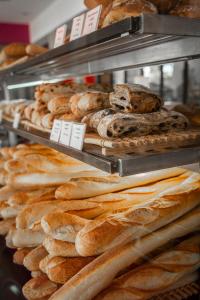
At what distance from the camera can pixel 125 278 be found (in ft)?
2.84

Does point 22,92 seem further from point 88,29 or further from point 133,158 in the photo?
point 133,158

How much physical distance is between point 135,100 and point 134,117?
76 millimetres

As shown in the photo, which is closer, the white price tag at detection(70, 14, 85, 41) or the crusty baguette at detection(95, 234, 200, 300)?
the crusty baguette at detection(95, 234, 200, 300)

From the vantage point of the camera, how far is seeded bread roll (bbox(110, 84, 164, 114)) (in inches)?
35.4

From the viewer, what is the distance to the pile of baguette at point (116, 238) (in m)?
0.85

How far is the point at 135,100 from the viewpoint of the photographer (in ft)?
Result: 2.95

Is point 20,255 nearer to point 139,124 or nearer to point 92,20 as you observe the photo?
point 139,124

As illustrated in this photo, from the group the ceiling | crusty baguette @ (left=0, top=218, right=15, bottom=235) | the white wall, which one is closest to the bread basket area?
crusty baguette @ (left=0, top=218, right=15, bottom=235)

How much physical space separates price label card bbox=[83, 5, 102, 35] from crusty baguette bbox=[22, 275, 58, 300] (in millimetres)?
759

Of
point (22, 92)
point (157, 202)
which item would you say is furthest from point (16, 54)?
point (157, 202)

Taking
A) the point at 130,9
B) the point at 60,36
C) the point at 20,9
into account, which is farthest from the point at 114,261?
the point at 20,9

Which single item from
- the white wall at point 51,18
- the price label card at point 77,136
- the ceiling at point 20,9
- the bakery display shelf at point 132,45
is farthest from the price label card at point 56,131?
the ceiling at point 20,9

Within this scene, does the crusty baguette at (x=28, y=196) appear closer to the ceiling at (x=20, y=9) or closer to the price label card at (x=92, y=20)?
the price label card at (x=92, y=20)

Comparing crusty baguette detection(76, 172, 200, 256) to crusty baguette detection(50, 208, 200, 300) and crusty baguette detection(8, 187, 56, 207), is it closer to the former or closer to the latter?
crusty baguette detection(50, 208, 200, 300)
